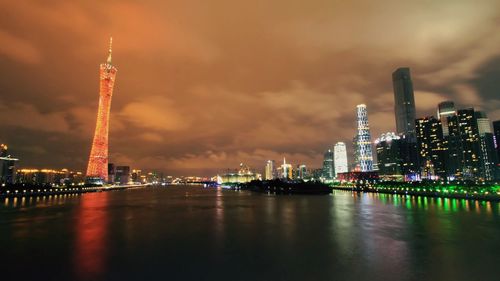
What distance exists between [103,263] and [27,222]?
75.6ft

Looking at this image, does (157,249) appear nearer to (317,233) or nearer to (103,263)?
(103,263)

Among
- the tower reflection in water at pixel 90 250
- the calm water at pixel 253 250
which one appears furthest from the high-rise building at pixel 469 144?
the tower reflection in water at pixel 90 250

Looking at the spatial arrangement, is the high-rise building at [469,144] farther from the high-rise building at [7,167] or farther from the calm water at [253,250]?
the high-rise building at [7,167]

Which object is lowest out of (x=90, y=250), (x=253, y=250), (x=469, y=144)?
(x=253, y=250)

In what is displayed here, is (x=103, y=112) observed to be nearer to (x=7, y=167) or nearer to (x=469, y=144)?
(x=7, y=167)

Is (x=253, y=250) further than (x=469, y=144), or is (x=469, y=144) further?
(x=469, y=144)

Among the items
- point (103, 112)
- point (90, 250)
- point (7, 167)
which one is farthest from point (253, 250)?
point (7, 167)

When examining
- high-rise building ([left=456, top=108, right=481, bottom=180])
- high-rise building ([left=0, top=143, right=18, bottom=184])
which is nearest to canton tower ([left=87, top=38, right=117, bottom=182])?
high-rise building ([left=0, top=143, right=18, bottom=184])

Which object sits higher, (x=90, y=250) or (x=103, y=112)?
(x=103, y=112)

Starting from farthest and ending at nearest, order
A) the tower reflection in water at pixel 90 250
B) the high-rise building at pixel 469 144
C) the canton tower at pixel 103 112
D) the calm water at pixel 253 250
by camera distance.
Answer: the high-rise building at pixel 469 144
the canton tower at pixel 103 112
the tower reflection in water at pixel 90 250
the calm water at pixel 253 250

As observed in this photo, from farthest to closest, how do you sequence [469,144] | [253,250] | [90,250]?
1. [469,144]
2. [90,250]
3. [253,250]

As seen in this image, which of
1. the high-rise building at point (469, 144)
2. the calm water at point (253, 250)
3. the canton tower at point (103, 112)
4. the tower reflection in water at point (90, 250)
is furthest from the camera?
Result: the high-rise building at point (469, 144)

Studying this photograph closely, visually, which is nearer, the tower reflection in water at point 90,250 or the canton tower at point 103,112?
the tower reflection in water at point 90,250

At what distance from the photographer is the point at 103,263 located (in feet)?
60.0
